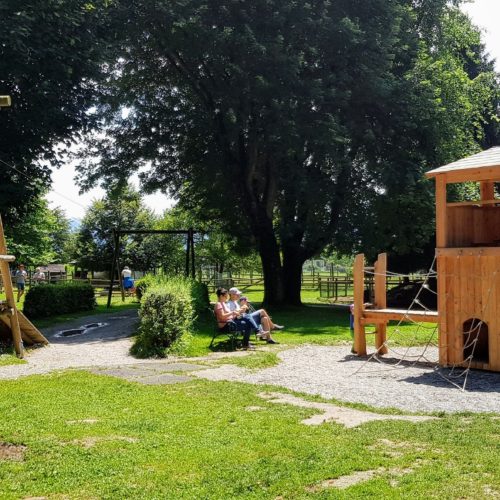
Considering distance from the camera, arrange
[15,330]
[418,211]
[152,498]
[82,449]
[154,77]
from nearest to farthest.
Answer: [152,498] < [82,449] < [15,330] < [418,211] < [154,77]

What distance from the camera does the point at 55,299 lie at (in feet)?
78.4

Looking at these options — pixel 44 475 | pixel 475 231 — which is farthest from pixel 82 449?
pixel 475 231

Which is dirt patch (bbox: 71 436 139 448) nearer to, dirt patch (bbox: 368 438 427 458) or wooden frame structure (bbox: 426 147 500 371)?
dirt patch (bbox: 368 438 427 458)

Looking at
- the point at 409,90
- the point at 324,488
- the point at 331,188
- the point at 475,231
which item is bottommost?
the point at 324,488

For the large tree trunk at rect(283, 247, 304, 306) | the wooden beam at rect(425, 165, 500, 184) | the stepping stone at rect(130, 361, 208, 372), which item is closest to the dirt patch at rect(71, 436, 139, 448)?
the stepping stone at rect(130, 361, 208, 372)

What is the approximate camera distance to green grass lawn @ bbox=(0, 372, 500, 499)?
5156 mm

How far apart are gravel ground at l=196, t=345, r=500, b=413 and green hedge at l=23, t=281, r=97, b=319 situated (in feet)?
40.5

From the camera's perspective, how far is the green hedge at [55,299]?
23.3m

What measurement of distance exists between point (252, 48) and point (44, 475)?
19.4 metres

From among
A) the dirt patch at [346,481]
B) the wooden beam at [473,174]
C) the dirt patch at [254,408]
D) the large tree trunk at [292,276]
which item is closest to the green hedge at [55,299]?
the large tree trunk at [292,276]

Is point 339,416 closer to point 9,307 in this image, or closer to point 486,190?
point 486,190

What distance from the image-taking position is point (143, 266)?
182 feet

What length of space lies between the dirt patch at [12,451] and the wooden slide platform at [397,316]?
27.0ft

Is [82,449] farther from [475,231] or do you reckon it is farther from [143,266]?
[143,266]
